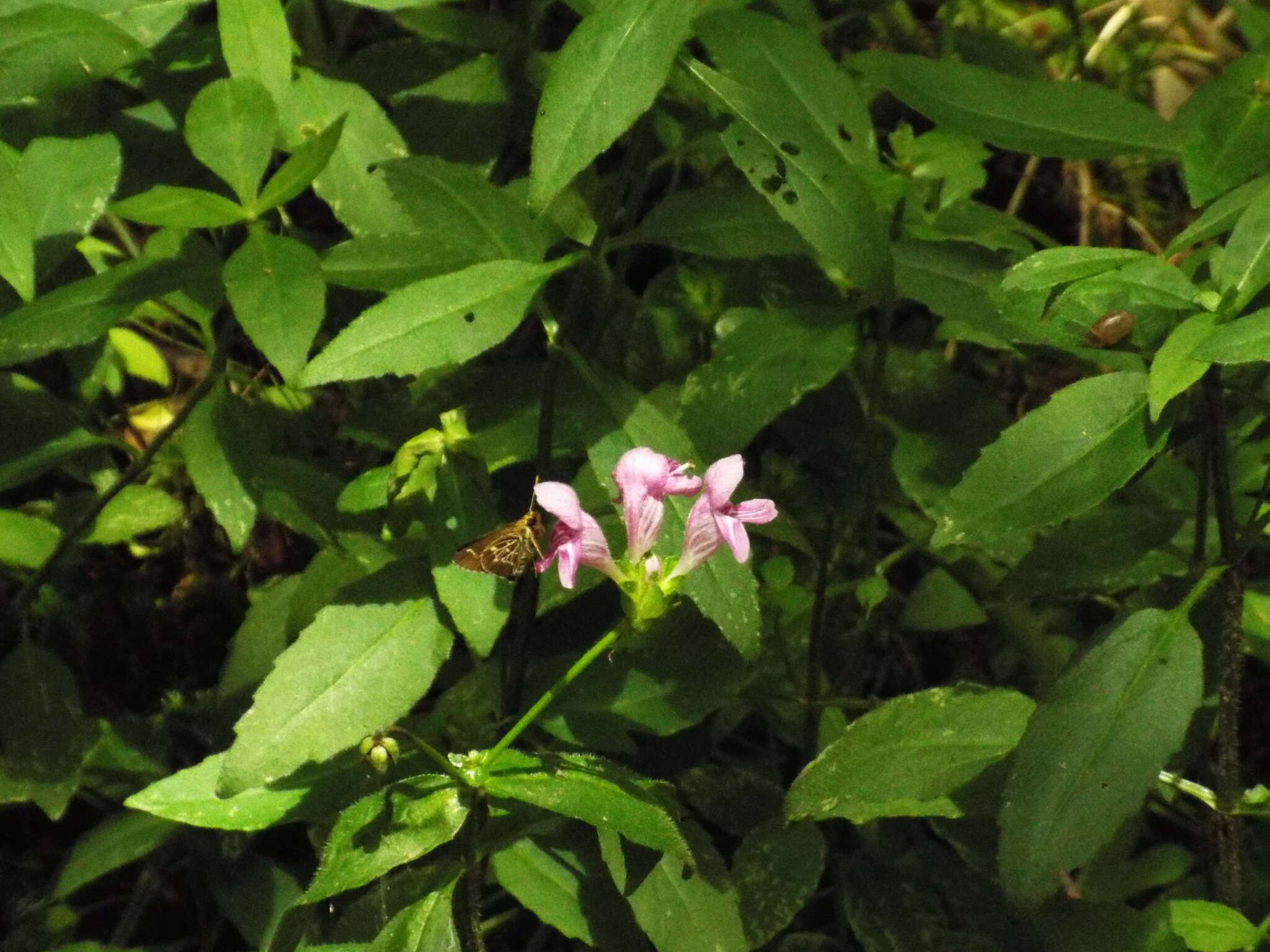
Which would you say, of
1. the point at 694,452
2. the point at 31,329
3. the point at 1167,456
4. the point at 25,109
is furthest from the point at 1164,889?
the point at 25,109

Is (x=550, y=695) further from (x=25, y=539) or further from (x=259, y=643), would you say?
(x=25, y=539)

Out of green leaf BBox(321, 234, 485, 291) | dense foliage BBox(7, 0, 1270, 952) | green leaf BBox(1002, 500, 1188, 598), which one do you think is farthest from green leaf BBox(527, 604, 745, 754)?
green leaf BBox(321, 234, 485, 291)

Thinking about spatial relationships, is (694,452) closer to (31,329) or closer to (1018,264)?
(1018,264)

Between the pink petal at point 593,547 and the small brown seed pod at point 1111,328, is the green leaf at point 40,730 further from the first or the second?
the small brown seed pod at point 1111,328

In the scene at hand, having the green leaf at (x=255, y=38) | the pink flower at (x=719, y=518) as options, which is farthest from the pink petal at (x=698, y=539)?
the green leaf at (x=255, y=38)

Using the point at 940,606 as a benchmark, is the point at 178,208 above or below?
above

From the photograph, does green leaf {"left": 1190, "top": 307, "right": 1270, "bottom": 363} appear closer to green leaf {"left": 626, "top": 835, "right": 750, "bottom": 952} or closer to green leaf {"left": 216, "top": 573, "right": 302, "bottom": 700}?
green leaf {"left": 626, "top": 835, "right": 750, "bottom": 952}

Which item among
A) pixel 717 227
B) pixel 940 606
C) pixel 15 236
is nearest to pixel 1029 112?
pixel 717 227
